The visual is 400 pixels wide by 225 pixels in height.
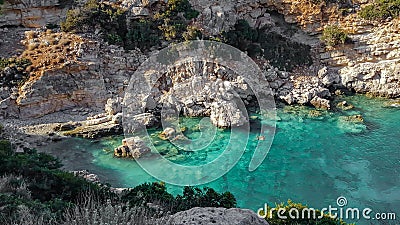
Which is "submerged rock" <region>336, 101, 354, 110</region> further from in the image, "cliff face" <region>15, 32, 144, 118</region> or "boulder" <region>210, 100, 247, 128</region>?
"cliff face" <region>15, 32, 144, 118</region>

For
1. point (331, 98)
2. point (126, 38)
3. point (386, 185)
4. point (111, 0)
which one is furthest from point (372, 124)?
point (111, 0)

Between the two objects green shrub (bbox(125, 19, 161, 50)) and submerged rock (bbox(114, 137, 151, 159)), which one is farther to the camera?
green shrub (bbox(125, 19, 161, 50))

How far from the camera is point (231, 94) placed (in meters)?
22.5

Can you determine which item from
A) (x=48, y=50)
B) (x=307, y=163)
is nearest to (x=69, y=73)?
(x=48, y=50)

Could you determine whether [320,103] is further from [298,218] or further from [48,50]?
[48,50]

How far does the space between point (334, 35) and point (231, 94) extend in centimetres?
995

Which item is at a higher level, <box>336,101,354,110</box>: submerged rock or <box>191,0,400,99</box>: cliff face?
<box>191,0,400,99</box>: cliff face

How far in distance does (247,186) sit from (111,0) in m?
17.3

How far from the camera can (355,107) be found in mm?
23734

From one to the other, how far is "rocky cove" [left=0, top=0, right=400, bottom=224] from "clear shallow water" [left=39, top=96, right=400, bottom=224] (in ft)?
0.25

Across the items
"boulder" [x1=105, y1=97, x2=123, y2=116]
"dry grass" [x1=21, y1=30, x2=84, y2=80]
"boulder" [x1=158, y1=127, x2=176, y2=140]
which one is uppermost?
"dry grass" [x1=21, y1=30, x2=84, y2=80]

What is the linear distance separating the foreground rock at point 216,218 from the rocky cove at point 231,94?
9081mm

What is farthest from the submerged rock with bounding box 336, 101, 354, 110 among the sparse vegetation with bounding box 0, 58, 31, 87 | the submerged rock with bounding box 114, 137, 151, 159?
the sparse vegetation with bounding box 0, 58, 31, 87

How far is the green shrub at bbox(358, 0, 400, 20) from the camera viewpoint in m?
26.1
